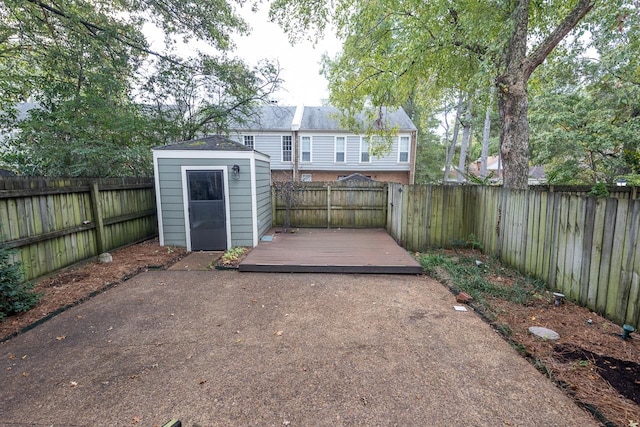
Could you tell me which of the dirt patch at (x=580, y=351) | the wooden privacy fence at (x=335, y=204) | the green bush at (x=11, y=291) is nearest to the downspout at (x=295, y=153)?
the wooden privacy fence at (x=335, y=204)

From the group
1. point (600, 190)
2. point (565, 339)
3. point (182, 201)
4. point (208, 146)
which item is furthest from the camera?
point (182, 201)

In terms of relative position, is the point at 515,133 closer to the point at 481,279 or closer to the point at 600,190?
the point at 600,190

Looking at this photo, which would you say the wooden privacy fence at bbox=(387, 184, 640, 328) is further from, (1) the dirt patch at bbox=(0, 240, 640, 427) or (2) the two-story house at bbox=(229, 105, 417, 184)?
(2) the two-story house at bbox=(229, 105, 417, 184)

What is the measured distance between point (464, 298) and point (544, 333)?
956 mm

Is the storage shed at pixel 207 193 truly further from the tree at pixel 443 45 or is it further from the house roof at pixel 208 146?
the tree at pixel 443 45

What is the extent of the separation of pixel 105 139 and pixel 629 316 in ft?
29.7

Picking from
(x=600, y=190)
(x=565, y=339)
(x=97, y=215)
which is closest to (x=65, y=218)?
(x=97, y=215)

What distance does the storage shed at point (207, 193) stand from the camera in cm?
580

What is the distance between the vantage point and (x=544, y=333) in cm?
275

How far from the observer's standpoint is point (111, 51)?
6.11 m

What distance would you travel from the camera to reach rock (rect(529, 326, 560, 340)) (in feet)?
8.80

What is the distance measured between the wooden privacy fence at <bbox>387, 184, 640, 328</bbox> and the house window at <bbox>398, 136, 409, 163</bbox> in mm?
9658

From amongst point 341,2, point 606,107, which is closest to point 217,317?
point 341,2

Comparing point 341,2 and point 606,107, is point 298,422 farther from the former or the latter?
point 606,107
